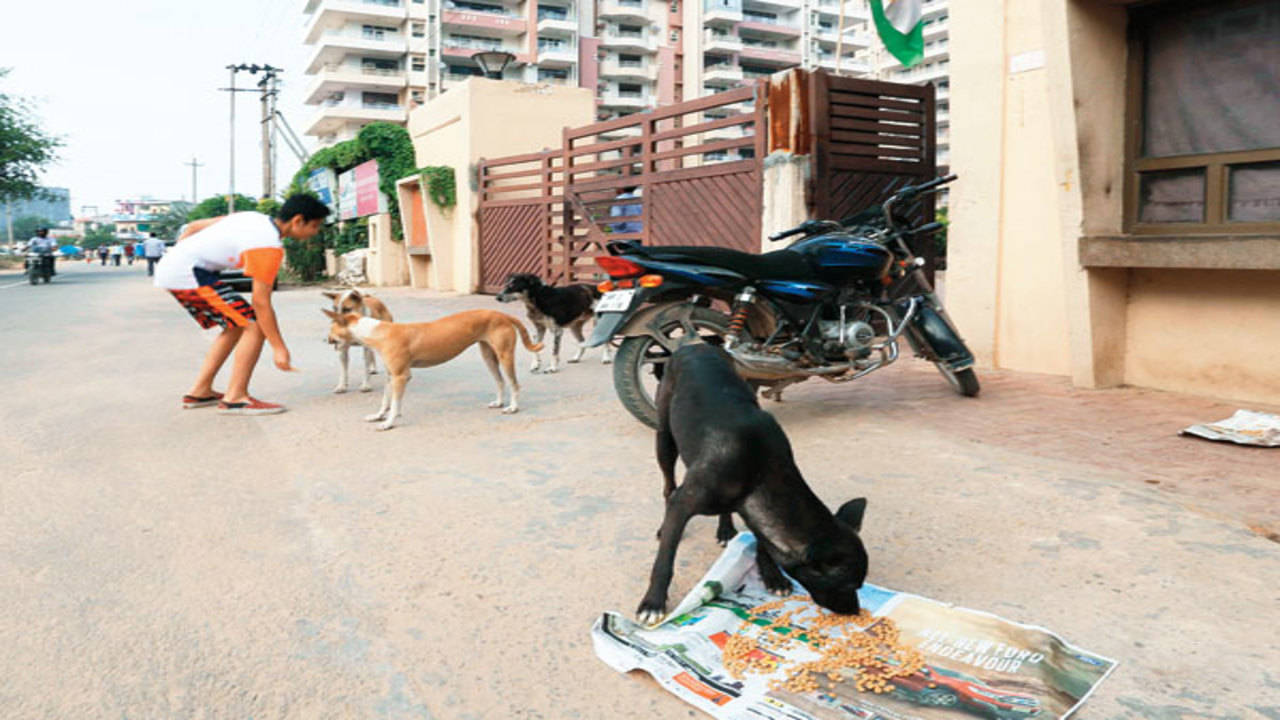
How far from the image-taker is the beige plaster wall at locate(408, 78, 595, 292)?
1845cm

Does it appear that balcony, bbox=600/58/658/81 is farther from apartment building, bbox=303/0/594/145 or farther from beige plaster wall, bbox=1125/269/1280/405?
beige plaster wall, bbox=1125/269/1280/405

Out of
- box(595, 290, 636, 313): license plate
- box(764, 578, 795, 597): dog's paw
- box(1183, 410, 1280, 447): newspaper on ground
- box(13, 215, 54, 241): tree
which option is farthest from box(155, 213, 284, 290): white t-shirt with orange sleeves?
box(13, 215, 54, 241): tree

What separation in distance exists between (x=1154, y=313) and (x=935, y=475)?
3.21 meters

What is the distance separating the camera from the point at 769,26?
241 ft

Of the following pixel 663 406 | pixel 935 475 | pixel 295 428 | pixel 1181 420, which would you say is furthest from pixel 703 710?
pixel 1181 420

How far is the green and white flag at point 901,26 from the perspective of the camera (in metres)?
9.12

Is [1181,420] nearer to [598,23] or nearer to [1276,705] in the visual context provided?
[1276,705]

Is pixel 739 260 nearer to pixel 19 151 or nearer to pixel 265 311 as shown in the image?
pixel 265 311

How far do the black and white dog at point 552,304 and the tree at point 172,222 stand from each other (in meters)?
102

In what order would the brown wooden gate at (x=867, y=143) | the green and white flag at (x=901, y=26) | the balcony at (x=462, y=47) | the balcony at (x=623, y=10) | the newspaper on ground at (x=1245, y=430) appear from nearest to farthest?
the newspaper on ground at (x=1245, y=430)
the green and white flag at (x=901, y=26)
the brown wooden gate at (x=867, y=143)
the balcony at (x=462, y=47)
the balcony at (x=623, y=10)

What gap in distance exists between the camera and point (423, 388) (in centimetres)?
706

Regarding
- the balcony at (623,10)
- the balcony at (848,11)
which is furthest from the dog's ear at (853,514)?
the balcony at (848,11)

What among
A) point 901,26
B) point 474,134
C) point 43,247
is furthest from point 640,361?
point 43,247

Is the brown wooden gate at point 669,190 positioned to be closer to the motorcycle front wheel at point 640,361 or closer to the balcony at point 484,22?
the motorcycle front wheel at point 640,361
